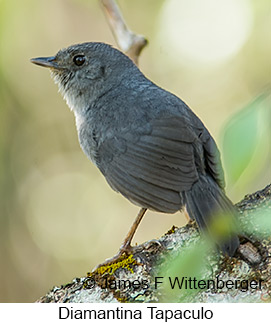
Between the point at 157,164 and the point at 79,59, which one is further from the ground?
the point at 79,59

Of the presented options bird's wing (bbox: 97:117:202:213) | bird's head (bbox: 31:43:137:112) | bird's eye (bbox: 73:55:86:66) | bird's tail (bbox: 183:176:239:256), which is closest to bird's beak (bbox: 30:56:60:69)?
bird's head (bbox: 31:43:137:112)

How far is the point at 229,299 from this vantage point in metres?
2.44

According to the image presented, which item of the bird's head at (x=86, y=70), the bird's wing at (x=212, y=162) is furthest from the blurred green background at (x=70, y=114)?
the bird's wing at (x=212, y=162)

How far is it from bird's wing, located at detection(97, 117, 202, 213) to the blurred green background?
126 inches

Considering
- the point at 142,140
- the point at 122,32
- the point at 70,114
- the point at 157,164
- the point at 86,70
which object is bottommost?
the point at 157,164

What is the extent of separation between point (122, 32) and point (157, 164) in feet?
4.03

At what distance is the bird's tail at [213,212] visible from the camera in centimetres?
255

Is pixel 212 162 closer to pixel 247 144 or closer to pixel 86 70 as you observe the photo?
pixel 86 70

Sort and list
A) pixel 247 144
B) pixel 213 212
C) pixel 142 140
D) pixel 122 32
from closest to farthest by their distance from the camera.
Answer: pixel 247 144 < pixel 213 212 < pixel 142 140 < pixel 122 32

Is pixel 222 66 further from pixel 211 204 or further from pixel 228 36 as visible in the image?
pixel 211 204

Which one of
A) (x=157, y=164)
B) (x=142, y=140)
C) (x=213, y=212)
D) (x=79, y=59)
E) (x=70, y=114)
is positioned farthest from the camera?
(x=70, y=114)

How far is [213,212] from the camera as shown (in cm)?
292

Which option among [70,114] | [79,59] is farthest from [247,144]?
[70,114]

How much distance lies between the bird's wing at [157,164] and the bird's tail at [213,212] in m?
0.07
